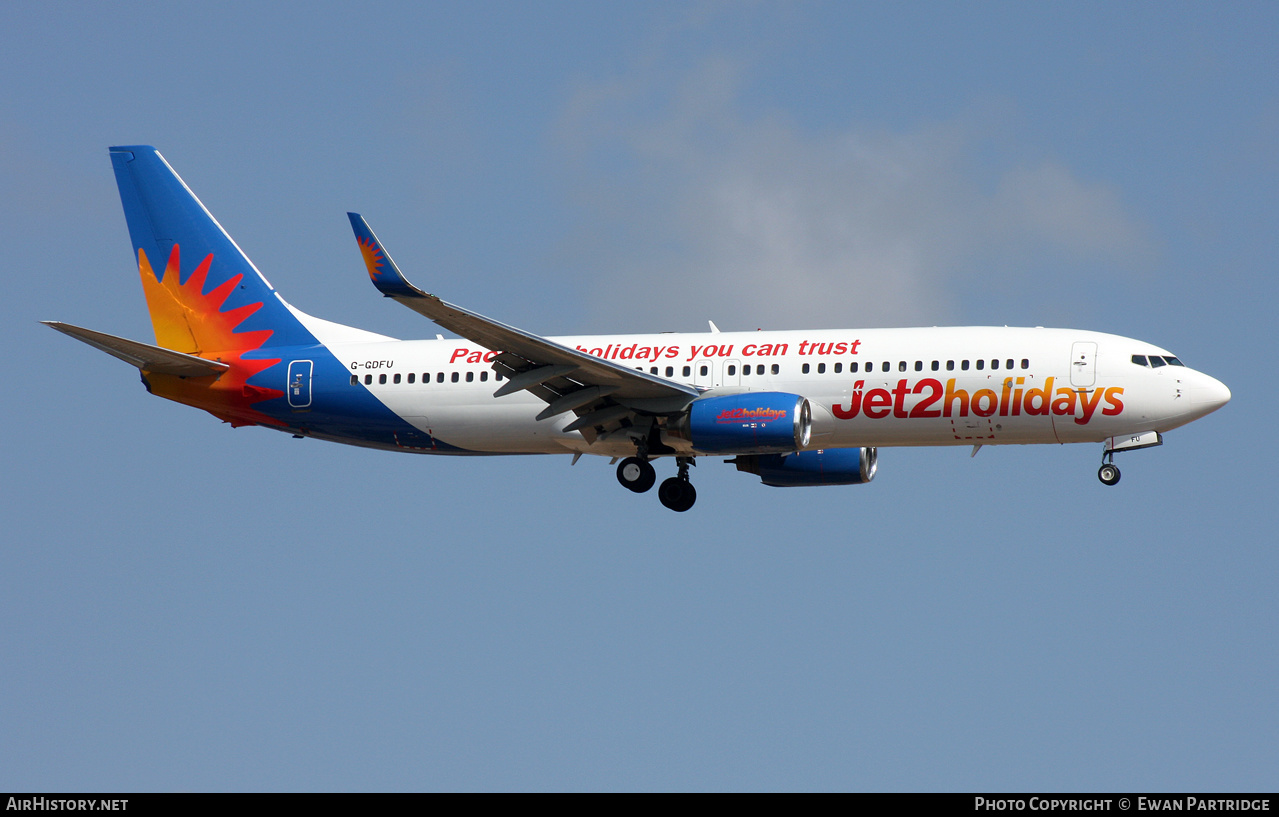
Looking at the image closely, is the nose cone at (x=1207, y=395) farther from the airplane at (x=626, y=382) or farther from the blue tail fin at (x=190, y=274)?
the blue tail fin at (x=190, y=274)

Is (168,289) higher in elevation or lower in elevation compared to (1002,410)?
higher

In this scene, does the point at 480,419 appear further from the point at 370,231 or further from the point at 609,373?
the point at 370,231

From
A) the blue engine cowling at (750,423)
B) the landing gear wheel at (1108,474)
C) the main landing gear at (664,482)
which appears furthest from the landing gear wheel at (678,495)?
the landing gear wheel at (1108,474)

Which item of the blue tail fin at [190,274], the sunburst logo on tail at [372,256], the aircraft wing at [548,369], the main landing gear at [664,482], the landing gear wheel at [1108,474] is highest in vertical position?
the blue tail fin at [190,274]

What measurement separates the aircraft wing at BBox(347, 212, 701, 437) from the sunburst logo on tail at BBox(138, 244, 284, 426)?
8.52 metres

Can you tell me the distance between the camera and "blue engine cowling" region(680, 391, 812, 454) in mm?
40188

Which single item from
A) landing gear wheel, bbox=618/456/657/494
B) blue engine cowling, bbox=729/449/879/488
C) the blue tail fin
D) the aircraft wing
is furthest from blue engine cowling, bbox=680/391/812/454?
the blue tail fin

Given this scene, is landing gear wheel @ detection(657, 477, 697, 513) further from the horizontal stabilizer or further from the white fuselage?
the horizontal stabilizer

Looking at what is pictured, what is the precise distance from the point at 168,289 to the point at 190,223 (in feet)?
7.34

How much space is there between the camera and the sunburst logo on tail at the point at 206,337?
45906 millimetres
